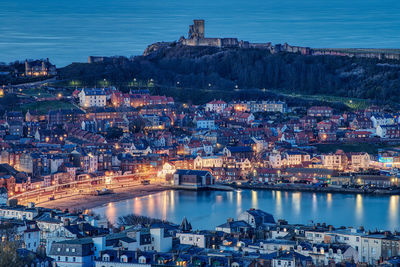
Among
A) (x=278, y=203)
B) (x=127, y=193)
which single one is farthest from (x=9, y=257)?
(x=127, y=193)

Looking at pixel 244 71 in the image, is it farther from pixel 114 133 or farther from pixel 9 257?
pixel 9 257

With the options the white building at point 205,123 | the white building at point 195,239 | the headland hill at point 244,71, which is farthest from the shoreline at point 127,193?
the headland hill at point 244,71

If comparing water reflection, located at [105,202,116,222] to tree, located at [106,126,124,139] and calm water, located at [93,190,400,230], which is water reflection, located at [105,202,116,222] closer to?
calm water, located at [93,190,400,230]

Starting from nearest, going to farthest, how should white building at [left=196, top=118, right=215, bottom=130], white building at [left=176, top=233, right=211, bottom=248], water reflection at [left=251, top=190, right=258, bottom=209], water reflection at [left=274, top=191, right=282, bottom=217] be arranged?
white building at [left=176, top=233, right=211, bottom=248] → water reflection at [left=274, top=191, right=282, bottom=217] → water reflection at [left=251, top=190, right=258, bottom=209] → white building at [left=196, top=118, right=215, bottom=130]

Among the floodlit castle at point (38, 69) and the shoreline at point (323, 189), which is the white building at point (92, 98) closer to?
the floodlit castle at point (38, 69)

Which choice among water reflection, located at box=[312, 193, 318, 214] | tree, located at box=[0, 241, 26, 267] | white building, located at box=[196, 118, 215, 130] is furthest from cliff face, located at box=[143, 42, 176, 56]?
tree, located at box=[0, 241, 26, 267]

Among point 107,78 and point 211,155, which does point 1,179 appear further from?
point 107,78
